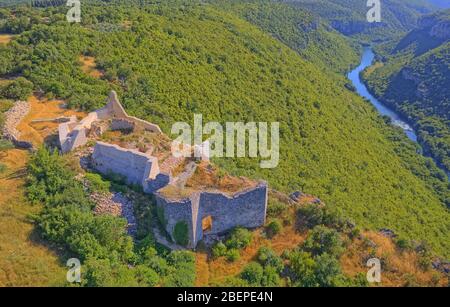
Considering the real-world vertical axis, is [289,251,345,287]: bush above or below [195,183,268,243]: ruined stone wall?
below

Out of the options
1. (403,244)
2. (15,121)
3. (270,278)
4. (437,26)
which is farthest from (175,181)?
(437,26)

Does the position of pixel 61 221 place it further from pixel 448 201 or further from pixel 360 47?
pixel 360 47

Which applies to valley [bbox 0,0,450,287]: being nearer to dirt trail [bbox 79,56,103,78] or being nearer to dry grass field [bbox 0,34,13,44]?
dirt trail [bbox 79,56,103,78]

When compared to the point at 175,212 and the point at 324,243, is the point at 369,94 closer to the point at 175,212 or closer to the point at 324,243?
the point at 324,243

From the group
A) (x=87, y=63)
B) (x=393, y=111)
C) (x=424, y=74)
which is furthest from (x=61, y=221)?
(x=424, y=74)

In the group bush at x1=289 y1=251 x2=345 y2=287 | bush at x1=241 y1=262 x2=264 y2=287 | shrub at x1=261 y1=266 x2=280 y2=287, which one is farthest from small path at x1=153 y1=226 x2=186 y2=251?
bush at x1=289 y1=251 x2=345 y2=287
